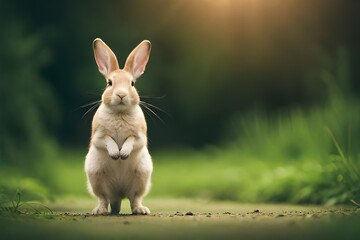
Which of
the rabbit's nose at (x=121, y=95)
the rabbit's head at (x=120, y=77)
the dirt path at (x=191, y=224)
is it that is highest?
the rabbit's head at (x=120, y=77)

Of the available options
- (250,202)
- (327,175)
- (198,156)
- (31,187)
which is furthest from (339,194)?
(198,156)

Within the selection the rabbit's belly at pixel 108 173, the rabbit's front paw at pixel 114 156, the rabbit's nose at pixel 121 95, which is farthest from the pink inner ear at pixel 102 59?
the rabbit's front paw at pixel 114 156

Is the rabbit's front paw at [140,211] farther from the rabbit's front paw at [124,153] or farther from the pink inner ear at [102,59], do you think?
the pink inner ear at [102,59]

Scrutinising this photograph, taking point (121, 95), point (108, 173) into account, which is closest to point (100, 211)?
point (108, 173)

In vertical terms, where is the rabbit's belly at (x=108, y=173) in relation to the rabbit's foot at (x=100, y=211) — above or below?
above

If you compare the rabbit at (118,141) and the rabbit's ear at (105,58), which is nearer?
the rabbit at (118,141)

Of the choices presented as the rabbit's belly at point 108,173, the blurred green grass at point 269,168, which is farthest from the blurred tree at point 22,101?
the rabbit's belly at point 108,173

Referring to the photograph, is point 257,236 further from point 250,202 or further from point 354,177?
point 250,202
